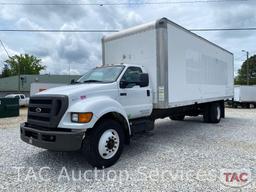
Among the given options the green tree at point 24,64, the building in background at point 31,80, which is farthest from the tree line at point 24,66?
the building in background at point 31,80

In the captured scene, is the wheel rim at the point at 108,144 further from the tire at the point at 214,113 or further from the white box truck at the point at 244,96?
the white box truck at the point at 244,96

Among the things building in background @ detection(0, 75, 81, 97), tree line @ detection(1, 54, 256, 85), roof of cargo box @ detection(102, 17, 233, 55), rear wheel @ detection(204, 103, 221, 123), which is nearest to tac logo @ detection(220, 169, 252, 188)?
roof of cargo box @ detection(102, 17, 233, 55)

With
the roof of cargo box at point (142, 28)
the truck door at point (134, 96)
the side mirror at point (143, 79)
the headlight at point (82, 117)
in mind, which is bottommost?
the headlight at point (82, 117)

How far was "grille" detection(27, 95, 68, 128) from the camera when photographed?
13.9ft

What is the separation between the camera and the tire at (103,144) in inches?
169

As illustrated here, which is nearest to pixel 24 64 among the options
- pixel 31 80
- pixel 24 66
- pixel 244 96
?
pixel 24 66

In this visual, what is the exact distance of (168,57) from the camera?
6.01 meters

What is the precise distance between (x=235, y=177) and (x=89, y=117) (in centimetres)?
284

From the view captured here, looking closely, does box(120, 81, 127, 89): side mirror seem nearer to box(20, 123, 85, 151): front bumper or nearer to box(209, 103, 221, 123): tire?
box(20, 123, 85, 151): front bumper

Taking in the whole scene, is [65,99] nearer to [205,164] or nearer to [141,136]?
[205,164]

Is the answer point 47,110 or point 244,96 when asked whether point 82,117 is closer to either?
point 47,110

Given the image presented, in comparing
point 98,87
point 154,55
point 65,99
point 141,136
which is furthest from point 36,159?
point 154,55

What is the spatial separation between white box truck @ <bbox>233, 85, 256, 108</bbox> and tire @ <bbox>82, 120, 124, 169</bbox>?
Result: 864 inches

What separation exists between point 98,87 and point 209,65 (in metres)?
5.70
